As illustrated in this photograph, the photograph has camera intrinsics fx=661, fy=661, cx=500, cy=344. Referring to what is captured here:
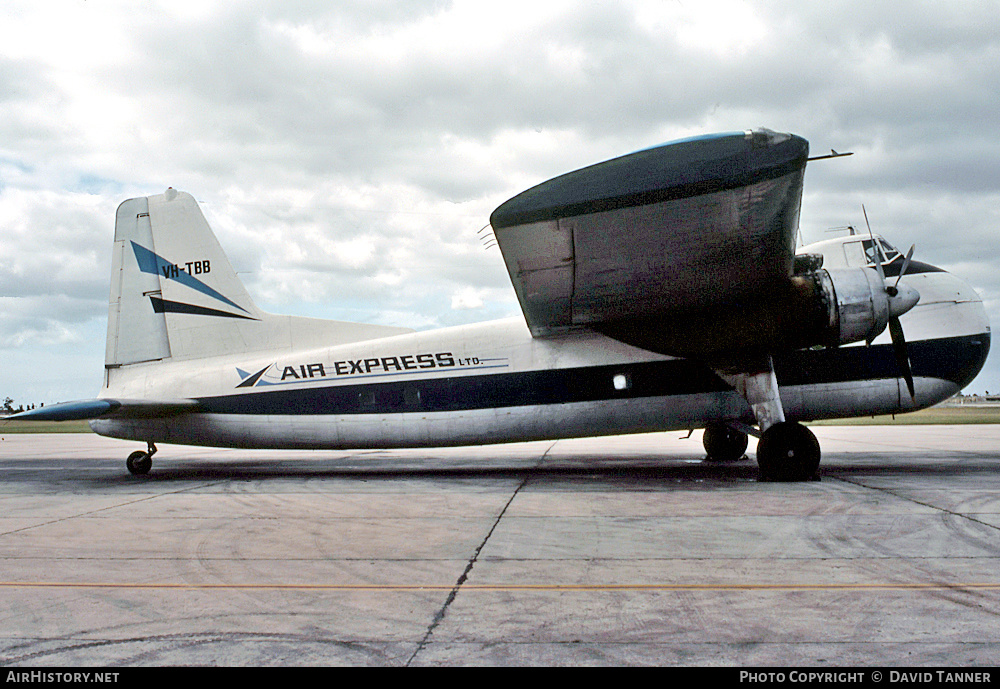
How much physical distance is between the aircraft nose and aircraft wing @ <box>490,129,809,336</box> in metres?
1.91

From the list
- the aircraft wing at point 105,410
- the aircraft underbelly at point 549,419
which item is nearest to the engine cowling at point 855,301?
the aircraft underbelly at point 549,419

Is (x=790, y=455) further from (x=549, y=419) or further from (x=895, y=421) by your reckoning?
(x=895, y=421)

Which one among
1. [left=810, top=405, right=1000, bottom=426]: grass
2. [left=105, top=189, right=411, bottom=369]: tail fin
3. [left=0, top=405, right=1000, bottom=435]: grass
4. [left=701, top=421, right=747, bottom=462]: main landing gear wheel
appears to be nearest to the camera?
[left=105, top=189, right=411, bottom=369]: tail fin

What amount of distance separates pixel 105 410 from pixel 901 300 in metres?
13.0

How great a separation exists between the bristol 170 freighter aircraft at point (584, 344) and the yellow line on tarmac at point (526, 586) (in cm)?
448

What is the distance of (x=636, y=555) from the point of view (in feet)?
18.3

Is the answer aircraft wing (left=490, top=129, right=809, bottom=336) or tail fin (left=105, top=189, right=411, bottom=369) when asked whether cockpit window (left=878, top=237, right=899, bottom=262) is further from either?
tail fin (left=105, top=189, right=411, bottom=369)

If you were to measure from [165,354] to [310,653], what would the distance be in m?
11.1

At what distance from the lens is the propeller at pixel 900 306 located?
10164mm

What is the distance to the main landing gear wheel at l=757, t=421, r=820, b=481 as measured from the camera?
983cm

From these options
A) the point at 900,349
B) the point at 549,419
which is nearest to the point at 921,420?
the point at 900,349

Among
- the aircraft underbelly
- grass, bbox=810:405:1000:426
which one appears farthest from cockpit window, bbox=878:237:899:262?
grass, bbox=810:405:1000:426
